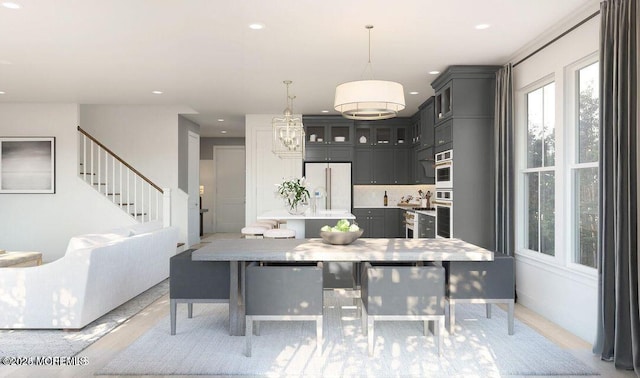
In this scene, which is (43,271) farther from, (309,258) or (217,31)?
(217,31)

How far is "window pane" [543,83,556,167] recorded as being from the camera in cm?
460

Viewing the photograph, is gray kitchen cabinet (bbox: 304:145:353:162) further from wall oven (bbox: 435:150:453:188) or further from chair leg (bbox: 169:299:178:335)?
chair leg (bbox: 169:299:178:335)

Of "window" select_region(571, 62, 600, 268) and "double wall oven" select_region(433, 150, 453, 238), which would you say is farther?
"double wall oven" select_region(433, 150, 453, 238)

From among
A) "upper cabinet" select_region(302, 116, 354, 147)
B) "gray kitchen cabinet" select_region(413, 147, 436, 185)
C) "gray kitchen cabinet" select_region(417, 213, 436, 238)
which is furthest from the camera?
"upper cabinet" select_region(302, 116, 354, 147)

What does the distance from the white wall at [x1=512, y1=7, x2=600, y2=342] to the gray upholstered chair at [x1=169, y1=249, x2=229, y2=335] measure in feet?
9.79

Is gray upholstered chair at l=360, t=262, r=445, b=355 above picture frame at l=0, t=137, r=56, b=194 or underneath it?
underneath

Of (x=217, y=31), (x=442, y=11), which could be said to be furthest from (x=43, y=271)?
(x=442, y=11)

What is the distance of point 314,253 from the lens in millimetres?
3539

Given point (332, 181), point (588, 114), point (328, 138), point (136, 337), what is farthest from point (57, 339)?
point (328, 138)

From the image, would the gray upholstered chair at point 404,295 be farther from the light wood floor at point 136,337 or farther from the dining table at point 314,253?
the light wood floor at point 136,337

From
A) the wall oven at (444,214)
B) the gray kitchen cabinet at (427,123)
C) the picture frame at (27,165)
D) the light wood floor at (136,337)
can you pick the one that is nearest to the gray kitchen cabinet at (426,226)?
the wall oven at (444,214)

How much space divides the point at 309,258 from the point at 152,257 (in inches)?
114

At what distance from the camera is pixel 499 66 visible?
18.6ft

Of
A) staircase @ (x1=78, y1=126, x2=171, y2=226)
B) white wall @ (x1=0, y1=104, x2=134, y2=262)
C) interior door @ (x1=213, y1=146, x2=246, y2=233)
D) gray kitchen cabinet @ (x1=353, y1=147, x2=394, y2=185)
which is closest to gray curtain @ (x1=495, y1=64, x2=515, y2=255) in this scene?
gray kitchen cabinet @ (x1=353, y1=147, x2=394, y2=185)
